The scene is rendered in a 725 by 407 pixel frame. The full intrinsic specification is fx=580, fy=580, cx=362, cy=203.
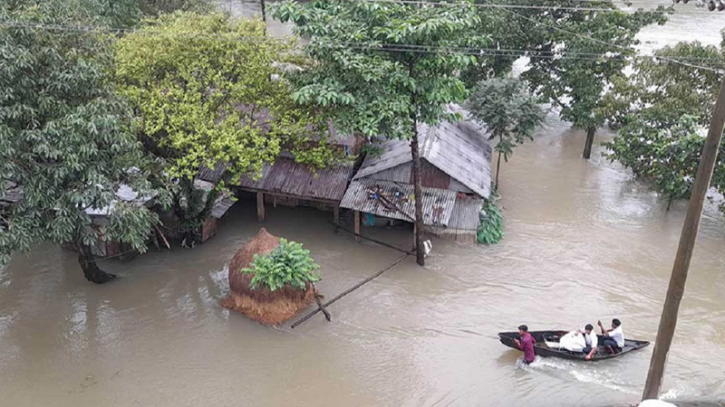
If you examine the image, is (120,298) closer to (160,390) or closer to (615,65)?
(160,390)

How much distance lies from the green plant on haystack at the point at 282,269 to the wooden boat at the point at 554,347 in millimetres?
4795

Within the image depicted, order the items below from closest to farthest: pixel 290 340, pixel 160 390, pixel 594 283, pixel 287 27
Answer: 1. pixel 160 390
2. pixel 290 340
3. pixel 594 283
4. pixel 287 27

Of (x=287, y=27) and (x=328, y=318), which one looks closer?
(x=328, y=318)

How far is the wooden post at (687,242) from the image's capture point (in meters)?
8.88

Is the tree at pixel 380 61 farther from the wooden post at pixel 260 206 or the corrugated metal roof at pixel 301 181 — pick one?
the wooden post at pixel 260 206

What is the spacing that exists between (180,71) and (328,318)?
7.25m

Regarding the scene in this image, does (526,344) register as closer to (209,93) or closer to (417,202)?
(417,202)

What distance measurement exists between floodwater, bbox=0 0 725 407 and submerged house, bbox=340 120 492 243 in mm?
940

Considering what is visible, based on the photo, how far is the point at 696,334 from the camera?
47.3ft

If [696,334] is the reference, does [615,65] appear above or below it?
above

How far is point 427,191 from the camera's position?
1770 centimetres

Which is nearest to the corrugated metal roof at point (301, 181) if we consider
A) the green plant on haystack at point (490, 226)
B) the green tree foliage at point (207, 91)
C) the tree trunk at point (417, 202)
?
the green tree foliage at point (207, 91)

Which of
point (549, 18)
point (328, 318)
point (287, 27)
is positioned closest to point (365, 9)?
point (328, 318)

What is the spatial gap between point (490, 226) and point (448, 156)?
2587mm
